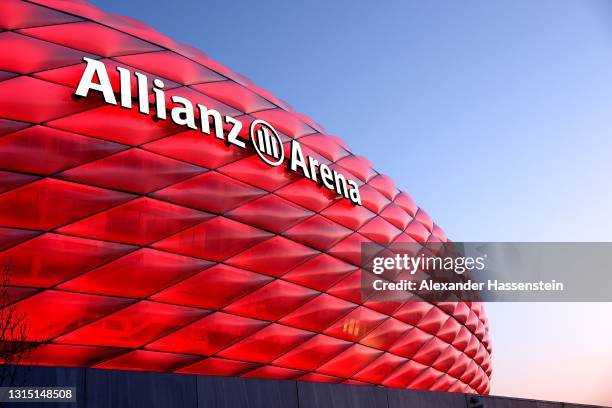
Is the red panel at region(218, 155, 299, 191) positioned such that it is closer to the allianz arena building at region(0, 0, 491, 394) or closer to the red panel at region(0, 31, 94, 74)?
the allianz arena building at region(0, 0, 491, 394)

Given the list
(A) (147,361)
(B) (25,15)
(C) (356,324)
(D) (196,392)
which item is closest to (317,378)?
(C) (356,324)

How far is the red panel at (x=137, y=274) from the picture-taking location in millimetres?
14078

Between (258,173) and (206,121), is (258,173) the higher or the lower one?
the lower one

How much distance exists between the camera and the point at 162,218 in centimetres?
1551

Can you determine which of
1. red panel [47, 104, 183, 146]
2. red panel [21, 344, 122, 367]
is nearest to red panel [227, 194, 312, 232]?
red panel [47, 104, 183, 146]

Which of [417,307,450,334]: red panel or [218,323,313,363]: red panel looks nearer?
[218,323,313,363]: red panel

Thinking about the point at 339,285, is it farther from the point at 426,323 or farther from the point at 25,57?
the point at 25,57

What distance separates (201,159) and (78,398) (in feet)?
26.4

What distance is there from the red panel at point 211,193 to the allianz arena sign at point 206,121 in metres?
1.23

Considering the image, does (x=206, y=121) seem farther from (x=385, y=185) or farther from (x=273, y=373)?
(x=385, y=185)

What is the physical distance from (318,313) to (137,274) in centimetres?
656

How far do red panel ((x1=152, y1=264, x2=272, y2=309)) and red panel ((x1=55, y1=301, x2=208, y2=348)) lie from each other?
0.81ft

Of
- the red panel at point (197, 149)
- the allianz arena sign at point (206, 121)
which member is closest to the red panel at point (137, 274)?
the red panel at point (197, 149)

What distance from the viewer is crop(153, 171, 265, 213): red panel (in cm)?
1597
